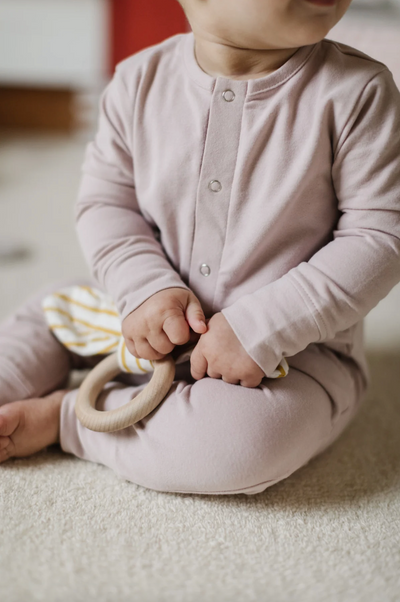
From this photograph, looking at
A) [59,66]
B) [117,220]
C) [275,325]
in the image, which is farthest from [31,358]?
[59,66]

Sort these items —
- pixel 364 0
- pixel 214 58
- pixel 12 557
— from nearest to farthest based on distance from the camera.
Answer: pixel 12 557 → pixel 214 58 → pixel 364 0

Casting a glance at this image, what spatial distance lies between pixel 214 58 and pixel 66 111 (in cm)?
174

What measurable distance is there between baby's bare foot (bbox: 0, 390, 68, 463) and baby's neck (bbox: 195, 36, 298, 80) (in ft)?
1.24

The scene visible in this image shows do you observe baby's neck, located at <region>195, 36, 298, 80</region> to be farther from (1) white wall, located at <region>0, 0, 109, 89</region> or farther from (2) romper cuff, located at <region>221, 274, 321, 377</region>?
(1) white wall, located at <region>0, 0, 109, 89</region>

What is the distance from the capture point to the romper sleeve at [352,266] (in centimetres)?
55

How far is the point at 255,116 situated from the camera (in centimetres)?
58

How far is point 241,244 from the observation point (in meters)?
0.61

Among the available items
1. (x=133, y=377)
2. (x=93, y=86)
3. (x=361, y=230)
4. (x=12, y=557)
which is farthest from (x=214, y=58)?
(x=93, y=86)

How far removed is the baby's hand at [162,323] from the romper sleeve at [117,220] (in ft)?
0.05

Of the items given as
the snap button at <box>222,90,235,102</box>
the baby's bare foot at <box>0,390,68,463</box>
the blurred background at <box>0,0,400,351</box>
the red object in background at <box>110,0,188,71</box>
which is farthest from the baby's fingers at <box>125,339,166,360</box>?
the red object in background at <box>110,0,188,71</box>

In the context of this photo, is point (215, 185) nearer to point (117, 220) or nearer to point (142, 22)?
point (117, 220)

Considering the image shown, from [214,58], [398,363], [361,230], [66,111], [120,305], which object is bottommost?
[66,111]

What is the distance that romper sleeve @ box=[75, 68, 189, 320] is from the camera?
24.6 inches

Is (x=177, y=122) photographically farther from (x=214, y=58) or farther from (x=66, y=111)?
(x=66, y=111)
